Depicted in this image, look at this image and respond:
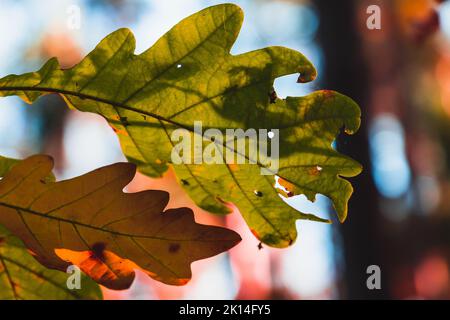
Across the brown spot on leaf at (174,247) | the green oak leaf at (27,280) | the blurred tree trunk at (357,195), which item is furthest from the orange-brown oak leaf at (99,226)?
the blurred tree trunk at (357,195)

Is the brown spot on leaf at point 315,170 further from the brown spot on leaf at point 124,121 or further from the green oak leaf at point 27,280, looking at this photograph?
the green oak leaf at point 27,280

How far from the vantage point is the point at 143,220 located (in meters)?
0.77

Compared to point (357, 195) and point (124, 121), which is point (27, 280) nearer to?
point (124, 121)

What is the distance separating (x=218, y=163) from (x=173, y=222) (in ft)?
0.39

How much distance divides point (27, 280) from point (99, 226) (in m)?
0.23

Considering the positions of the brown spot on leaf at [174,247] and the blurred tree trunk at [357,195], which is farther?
the blurred tree trunk at [357,195]

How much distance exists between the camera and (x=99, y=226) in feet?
2.52

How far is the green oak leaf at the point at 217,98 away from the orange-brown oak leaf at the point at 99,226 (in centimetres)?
9

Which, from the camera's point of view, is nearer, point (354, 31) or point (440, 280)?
point (354, 31)

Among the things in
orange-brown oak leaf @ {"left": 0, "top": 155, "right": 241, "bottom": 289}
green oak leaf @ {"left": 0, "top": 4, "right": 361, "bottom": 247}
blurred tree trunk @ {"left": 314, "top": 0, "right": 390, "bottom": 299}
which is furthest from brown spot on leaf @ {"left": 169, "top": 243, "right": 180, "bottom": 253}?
blurred tree trunk @ {"left": 314, "top": 0, "right": 390, "bottom": 299}

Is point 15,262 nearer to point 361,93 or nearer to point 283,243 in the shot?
point 283,243

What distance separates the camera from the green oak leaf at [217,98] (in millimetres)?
790

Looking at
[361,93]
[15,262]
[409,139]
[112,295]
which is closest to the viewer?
[15,262]
